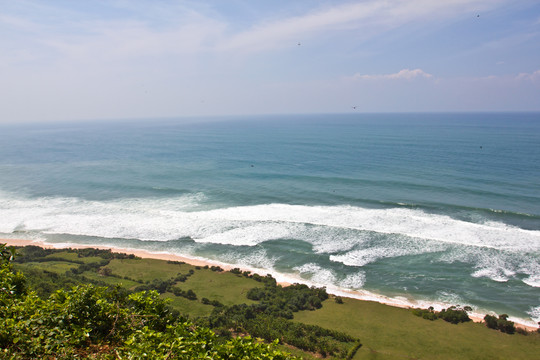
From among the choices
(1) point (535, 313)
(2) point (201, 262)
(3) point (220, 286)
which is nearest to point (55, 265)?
(2) point (201, 262)

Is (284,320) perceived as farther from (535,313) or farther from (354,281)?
(535,313)

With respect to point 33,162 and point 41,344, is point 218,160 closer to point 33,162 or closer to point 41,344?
point 33,162

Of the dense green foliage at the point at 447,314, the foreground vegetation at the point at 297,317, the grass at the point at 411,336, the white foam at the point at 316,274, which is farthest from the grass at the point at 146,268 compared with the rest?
the dense green foliage at the point at 447,314

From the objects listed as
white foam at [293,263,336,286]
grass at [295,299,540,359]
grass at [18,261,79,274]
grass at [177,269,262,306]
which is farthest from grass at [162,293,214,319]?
grass at [18,261,79,274]

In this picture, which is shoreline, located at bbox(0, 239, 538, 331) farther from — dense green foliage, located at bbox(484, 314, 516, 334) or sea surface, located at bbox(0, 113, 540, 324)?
dense green foliage, located at bbox(484, 314, 516, 334)

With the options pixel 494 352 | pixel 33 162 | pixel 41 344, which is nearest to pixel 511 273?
pixel 494 352

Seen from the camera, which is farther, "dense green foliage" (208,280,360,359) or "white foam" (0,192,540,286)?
"white foam" (0,192,540,286)
